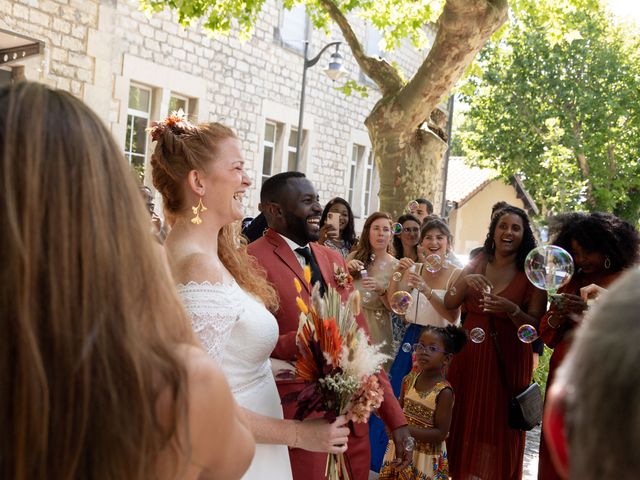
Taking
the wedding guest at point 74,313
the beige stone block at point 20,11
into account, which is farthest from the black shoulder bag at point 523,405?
the beige stone block at point 20,11

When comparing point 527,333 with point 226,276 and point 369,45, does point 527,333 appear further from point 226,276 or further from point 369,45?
point 369,45

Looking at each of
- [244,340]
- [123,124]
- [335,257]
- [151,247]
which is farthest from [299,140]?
[151,247]

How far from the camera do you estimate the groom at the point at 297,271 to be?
369 centimetres

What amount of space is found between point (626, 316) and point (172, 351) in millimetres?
792

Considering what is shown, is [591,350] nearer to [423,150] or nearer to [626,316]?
[626,316]

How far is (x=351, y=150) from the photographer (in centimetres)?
2036

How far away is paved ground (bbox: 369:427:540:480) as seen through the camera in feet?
23.9

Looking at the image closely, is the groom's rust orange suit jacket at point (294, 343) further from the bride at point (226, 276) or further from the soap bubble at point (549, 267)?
the soap bubble at point (549, 267)

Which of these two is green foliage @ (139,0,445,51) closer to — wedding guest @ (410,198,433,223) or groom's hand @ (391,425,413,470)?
wedding guest @ (410,198,433,223)

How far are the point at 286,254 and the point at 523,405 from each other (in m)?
2.60

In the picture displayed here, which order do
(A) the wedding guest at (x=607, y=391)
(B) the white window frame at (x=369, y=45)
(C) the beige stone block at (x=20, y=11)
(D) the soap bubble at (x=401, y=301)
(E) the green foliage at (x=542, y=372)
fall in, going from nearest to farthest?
(A) the wedding guest at (x=607, y=391) < (D) the soap bubble at (x=401, y=301) < (E) the green foliage at (x=542, y=372) < (C) the beige stone block at (x=20, y=11) < (B) the white window frame at (x=369, y=45)

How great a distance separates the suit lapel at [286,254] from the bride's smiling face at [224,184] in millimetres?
693

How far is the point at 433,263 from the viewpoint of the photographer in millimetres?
6906

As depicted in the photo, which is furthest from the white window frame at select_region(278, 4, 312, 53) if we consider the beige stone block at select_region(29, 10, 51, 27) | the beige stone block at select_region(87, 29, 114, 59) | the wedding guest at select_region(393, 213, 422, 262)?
the wedding guest at select_region(393, 213, 422, 262)
